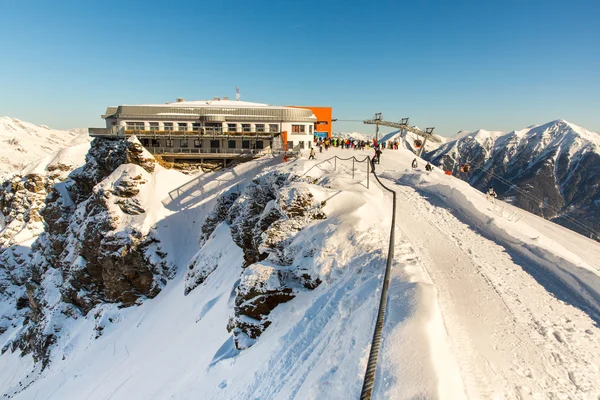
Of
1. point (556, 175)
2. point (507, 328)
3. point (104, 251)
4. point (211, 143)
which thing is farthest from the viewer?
point (556, 175)

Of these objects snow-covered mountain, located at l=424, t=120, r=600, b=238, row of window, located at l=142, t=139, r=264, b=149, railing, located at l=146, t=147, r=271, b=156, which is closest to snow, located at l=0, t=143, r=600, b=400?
railing, located at l=146, t=147, r=271, b=156

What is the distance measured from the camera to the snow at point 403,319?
24.3 feet

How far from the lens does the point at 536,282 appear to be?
39.7 feet

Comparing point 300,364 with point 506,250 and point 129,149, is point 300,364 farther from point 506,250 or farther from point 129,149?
point 129,149

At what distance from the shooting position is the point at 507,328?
9281mm

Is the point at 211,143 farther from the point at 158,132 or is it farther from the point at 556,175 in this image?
the point at 556,175

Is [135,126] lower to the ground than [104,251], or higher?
higher

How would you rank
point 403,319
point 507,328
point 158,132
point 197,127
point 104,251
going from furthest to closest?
1. point 197,127
2. point 158,132
3. point 104,251
4. point 507,328
5. point 403,319

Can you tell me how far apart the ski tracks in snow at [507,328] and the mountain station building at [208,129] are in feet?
95.4

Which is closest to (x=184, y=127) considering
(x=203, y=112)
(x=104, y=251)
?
(x=203, y=112)

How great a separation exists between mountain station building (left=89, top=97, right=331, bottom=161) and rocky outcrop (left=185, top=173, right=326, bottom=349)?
60.4ft

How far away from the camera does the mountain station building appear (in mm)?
40531

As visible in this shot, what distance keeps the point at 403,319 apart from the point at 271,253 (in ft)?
25.4

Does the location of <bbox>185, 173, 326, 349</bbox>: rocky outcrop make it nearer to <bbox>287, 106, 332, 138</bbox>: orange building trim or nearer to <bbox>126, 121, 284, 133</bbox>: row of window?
<bbox>126, 121, 284, 133</bbox>: row of window
